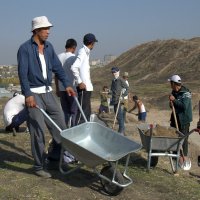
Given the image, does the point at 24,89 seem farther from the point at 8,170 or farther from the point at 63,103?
the point at 63,103

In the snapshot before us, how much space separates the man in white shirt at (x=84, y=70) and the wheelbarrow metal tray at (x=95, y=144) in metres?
1.37

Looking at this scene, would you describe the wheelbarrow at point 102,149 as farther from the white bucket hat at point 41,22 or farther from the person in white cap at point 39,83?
the white bucket hat at point 41,22

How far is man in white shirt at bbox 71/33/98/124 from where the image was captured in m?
6.55

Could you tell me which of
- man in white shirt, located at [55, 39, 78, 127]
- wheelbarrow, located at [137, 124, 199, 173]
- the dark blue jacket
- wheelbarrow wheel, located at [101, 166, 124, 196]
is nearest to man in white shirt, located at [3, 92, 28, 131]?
man in white shirt, located at [55, 39, 78, 127]

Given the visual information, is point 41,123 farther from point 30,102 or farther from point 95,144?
point 95,144

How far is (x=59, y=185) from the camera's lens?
5141 mm

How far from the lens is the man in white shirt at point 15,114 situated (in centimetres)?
881

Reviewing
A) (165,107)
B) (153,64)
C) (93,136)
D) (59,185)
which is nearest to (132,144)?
(93,136)

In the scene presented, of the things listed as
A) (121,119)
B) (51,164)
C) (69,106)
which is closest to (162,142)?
(69,106)

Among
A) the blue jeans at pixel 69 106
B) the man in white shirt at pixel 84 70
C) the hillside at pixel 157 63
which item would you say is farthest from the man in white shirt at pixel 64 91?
the hillside at pixel 157 63

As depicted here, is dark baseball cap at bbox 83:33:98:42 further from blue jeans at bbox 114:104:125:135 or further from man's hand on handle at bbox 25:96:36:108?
blue jeans at bbox 114:104:125:135

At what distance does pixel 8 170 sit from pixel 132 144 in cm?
175

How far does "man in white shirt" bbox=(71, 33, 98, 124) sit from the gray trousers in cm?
116

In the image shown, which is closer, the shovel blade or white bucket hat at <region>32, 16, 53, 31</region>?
white bucket hat at <region>32, 16, 53, 31</region>
